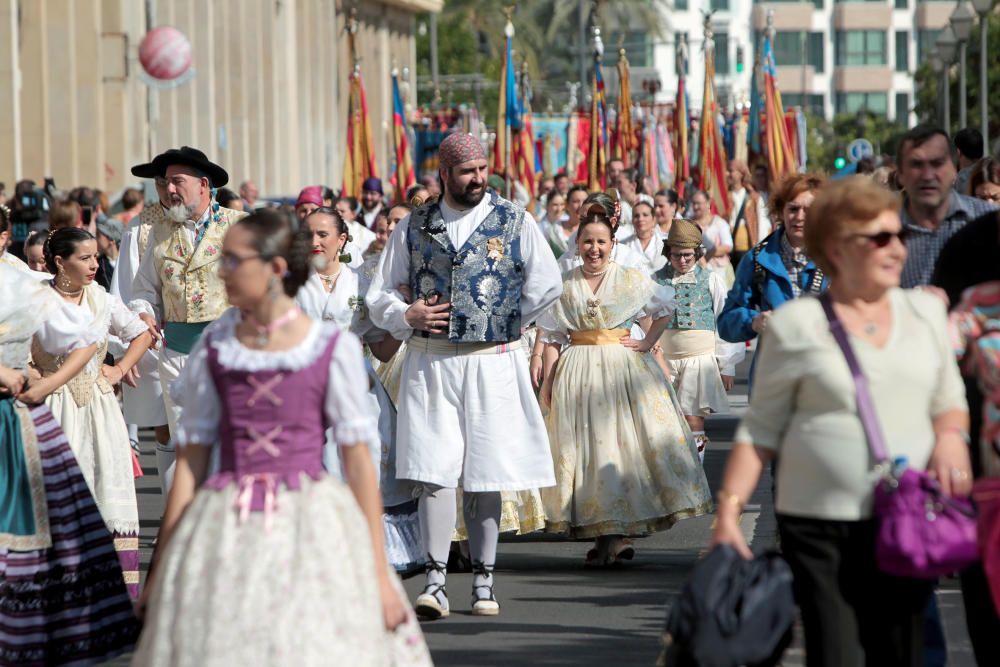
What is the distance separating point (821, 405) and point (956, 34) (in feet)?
106

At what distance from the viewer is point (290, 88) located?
5803 cm

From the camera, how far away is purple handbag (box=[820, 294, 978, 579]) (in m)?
5.18

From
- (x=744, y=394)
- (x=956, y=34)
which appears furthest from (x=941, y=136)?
(x=956, y=34)

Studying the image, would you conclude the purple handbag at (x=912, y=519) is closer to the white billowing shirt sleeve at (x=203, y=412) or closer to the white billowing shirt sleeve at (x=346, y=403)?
the white billowing shirt sleeve at (x=346, y=403)

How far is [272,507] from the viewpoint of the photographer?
17.1 feet

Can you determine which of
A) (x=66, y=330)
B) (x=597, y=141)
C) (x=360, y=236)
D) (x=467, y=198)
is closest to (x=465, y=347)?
(x=467, y=198)

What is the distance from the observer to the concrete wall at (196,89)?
3456 cm

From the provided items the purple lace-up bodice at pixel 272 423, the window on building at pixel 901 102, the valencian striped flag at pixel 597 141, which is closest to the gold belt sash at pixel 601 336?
the purple lace-up bodice at pixel 272 423

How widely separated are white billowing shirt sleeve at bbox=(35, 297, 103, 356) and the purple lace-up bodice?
8.05ft

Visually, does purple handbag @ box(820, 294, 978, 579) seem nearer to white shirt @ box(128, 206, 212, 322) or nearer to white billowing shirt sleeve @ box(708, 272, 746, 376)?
white shirt @ box(128, 206, 212, 322)

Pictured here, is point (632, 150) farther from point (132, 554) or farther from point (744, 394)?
point (132, 554)

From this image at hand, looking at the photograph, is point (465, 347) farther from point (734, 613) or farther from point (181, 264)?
point (734, 613)

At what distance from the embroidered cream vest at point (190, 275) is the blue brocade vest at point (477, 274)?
122cm

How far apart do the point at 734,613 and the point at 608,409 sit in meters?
5.75
